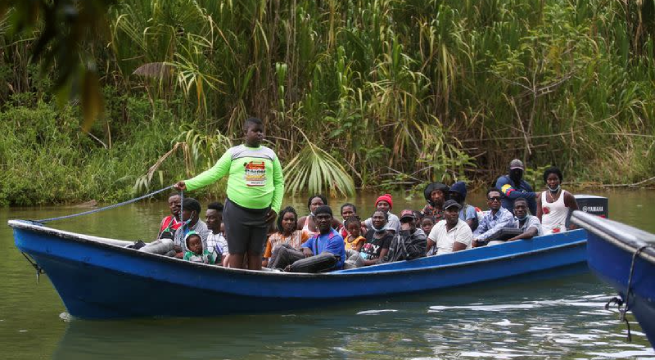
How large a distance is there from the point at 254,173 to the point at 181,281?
0.94 meters

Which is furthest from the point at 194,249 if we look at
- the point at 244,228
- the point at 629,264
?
the point at 629,264

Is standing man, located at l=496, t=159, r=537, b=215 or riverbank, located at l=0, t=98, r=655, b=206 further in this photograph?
riverbank, located at l=0, t=98, r=655, b=206

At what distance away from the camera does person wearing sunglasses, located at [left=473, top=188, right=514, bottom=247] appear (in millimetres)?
9406

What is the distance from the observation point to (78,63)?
2.28m

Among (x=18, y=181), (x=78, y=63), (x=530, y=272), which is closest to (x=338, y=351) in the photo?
(x=530, y=272)

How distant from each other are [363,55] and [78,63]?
1507cm

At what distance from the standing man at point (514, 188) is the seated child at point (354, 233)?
75.2 inches

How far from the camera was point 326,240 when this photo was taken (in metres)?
8.26

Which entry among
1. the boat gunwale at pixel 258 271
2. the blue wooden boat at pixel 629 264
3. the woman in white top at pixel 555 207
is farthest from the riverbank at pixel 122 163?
the blue wooden boat at pixel 629 264

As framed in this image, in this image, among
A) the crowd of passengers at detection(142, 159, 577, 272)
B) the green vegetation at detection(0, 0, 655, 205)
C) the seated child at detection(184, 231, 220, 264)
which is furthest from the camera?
the green vegetation at detection(0, 0, 655, 205)

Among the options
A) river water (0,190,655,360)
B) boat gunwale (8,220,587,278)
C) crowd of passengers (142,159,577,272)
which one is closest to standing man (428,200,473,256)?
crowd of passengers (142,159,577,272)

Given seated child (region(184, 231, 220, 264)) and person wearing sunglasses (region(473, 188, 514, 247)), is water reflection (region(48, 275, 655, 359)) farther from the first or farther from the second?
person wearing sunglasses (region(473, 188, 514, 247))

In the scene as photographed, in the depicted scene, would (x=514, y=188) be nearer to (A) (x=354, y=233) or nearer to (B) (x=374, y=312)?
(A) (x=354, y=233)

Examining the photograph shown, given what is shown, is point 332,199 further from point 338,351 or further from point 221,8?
point 338,351
